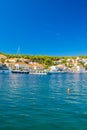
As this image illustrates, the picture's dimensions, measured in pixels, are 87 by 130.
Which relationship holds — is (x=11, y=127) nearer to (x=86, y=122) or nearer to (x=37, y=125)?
(x=37, y=125)

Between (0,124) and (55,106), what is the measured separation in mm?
10231

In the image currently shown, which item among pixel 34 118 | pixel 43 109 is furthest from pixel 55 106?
pixel 34 118

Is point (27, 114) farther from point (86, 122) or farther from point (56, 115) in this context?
point (86, 122)

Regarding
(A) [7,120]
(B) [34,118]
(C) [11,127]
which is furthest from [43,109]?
(C) [11,127]

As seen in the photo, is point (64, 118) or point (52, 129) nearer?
point (52, 129)

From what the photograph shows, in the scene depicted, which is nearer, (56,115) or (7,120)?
(7,120)

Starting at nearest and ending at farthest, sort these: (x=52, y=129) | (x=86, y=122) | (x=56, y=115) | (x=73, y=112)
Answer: (x=52, y=129) → (x=86, y=122) → (x=56, y=115) → (x=73, y=112)

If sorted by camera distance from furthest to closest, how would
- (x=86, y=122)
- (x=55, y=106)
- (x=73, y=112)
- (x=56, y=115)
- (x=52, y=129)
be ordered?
(x=55, y=106) < (x=73, y=112) < (x=56, y=115) < (x=86, y=122) < (x=52, y=129)

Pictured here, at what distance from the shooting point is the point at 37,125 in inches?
768

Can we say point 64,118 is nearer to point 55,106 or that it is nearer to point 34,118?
point 34,118

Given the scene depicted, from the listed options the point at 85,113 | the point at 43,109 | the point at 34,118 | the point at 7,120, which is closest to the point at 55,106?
the point at 43,109

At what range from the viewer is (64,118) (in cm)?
2202

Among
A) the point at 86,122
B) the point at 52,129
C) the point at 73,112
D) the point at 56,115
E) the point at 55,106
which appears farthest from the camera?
the point at 55,106

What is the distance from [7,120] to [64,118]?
5.56 metres
